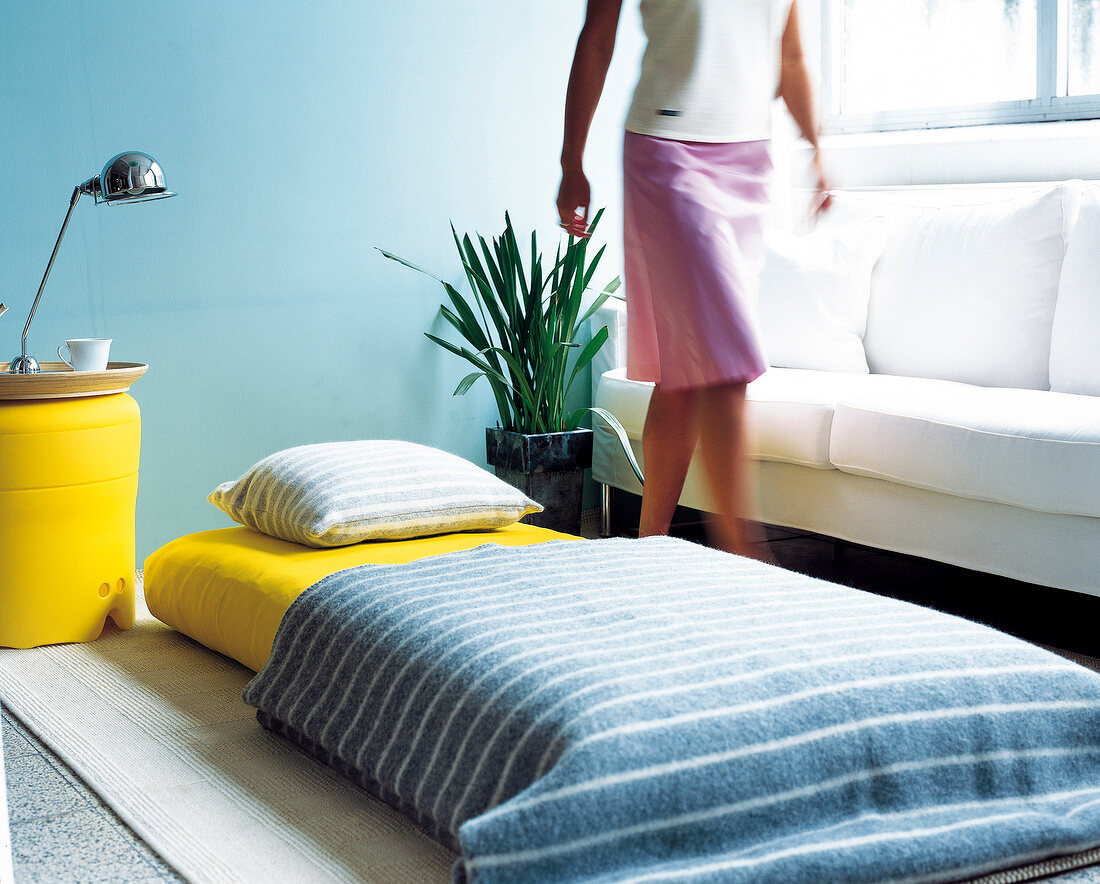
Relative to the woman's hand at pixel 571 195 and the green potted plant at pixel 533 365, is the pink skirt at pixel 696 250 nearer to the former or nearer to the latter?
the woman's hand at pixel 571 195

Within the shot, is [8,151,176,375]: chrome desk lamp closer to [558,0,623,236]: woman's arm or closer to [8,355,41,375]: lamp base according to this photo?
[8,355,41,375]: lamp base

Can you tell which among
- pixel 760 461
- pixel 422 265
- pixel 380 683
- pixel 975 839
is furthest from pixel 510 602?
pixel 422 265

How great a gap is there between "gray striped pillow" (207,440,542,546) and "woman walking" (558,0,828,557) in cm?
38

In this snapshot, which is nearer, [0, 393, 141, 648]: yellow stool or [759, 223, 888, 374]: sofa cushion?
[0, 393, 141, 648]: yellow stool

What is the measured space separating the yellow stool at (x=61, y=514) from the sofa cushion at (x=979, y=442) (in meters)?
1.42

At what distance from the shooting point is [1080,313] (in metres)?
Answer: 2.48

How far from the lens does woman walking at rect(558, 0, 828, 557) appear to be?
2369 mm

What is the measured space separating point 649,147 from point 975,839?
159 centimetres

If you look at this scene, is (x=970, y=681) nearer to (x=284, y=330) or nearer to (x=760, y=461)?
(x=760, y=461)

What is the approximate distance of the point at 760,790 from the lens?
117 cm

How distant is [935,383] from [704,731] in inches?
65.6

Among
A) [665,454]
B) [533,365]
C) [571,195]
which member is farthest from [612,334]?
[665,454]

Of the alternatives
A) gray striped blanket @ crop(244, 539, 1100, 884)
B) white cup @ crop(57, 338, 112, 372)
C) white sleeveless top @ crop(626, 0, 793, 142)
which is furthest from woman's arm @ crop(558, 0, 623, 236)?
gray striped blanket @ crop(244, 539, 1100, 884)

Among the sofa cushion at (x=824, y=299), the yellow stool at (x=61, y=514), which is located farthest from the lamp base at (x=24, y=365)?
the sofa cushion at (x=824, y=299)
